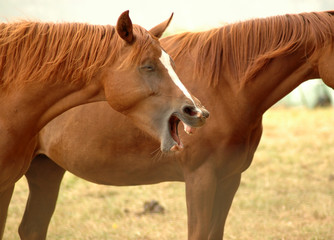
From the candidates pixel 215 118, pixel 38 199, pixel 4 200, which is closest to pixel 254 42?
pixel 215 118

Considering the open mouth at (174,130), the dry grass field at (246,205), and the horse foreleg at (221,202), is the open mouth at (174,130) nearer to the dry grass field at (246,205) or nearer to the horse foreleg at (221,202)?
the horse foreleg at (221,202)

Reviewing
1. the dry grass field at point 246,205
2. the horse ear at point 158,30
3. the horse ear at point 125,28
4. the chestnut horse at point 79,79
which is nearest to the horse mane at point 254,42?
the horse ear at point 158,30

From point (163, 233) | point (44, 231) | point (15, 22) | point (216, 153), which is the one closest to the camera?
point (15, 22)

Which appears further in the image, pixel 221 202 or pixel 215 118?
pixel 221 202

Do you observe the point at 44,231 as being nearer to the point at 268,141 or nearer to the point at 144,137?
the point at 144,137

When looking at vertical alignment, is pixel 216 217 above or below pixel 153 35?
below

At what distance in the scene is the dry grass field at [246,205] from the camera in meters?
5.34

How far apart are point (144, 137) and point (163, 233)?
1937 mm

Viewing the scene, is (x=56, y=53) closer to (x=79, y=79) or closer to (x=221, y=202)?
(x=79, y=79)

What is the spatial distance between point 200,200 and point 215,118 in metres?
0.55

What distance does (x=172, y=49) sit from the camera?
3.86 m

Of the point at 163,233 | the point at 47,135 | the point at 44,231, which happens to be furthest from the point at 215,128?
the point at 163,233

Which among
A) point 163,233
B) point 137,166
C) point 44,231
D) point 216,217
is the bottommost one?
point 163,233

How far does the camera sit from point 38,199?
4328mm
